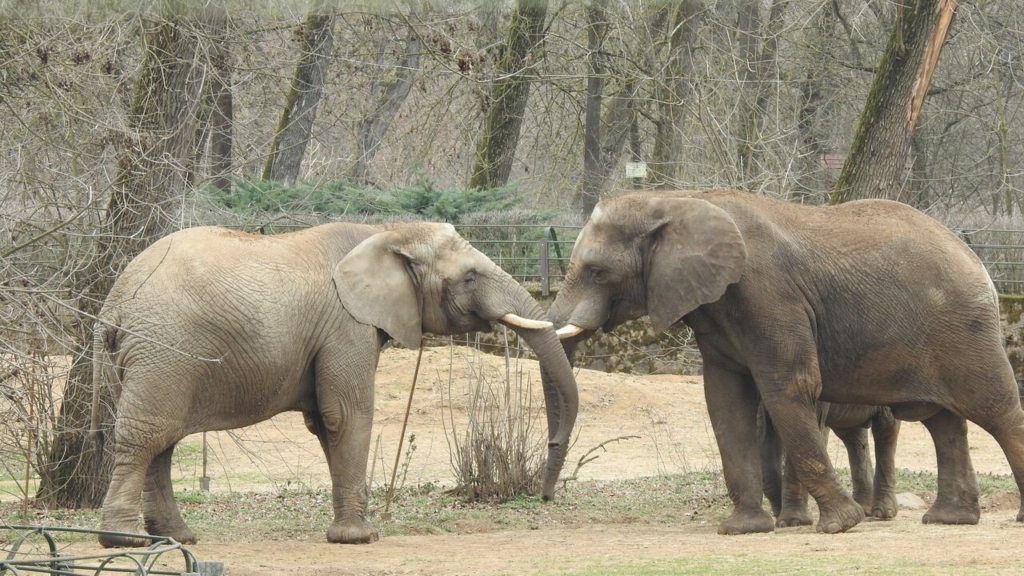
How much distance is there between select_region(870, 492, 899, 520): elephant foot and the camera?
12.3 m

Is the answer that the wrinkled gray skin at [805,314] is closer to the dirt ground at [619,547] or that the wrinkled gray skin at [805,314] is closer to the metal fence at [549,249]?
the dirt ground at [619,547]

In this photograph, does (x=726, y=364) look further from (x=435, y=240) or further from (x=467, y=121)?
(x=467, y=121)

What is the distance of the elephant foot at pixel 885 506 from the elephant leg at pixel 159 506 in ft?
18.1

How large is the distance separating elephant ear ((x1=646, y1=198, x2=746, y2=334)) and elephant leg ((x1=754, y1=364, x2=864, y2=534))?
2.46ft

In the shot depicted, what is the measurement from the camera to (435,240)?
11234 millimetres

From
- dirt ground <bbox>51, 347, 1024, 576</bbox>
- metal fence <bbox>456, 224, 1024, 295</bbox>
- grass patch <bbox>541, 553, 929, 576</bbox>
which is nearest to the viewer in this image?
grass patch <bbox>541, 553, 929, 576</bbox>

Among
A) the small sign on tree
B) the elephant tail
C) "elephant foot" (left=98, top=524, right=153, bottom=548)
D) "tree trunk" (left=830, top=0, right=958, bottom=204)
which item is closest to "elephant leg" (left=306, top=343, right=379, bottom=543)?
the elephant tail

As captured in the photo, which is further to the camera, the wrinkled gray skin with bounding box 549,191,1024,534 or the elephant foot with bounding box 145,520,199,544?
the wrinkled gray skin with bounding box 549,191,1024,534

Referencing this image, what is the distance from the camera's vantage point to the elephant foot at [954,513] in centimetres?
1138

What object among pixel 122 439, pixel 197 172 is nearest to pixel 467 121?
pixel 197 172

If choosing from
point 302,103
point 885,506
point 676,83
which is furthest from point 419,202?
point 885,506

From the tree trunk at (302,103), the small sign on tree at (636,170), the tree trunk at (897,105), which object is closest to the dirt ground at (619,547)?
the tree trunk at (897,105)

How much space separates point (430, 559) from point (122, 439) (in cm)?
212

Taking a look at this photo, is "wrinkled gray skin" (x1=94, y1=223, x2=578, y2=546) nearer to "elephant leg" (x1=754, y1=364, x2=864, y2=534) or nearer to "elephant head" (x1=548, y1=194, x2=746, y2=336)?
"elephant head" (x1=548, y1=194, x2=746, y2=336)
